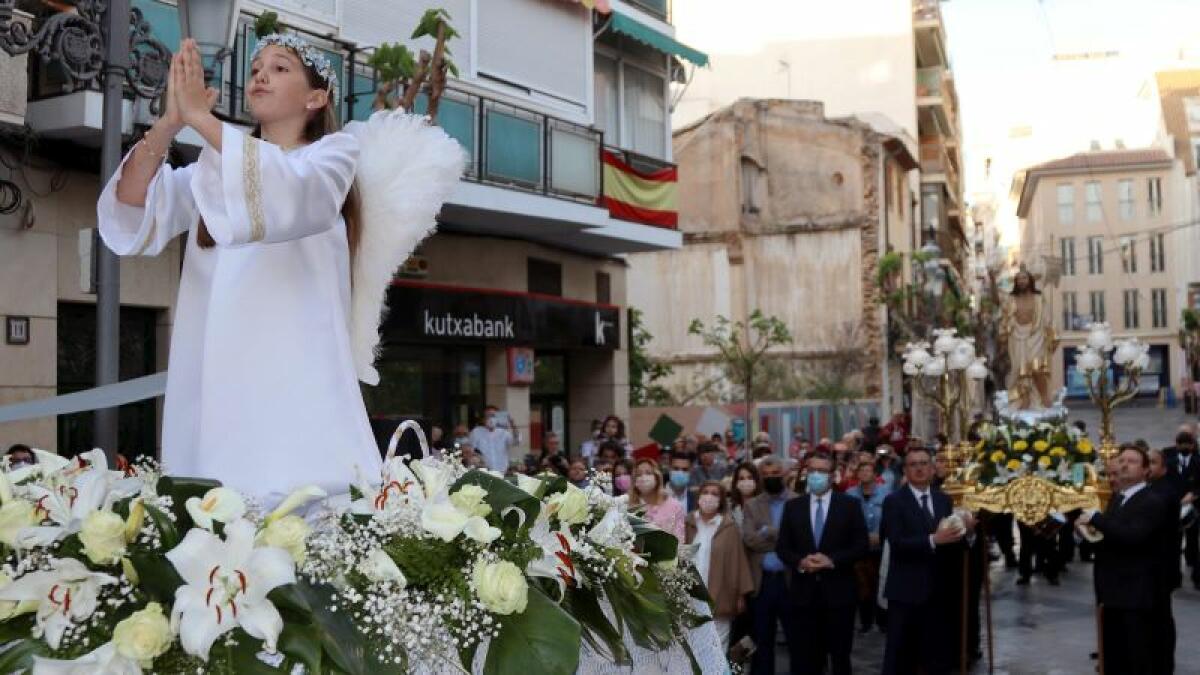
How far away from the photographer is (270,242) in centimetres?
313

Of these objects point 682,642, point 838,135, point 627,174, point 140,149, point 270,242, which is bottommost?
point 682,642

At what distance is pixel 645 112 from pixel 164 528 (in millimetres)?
23210

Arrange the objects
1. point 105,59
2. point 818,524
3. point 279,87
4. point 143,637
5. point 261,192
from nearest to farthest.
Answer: point 143,637 → point 261,192 → point 279,87 → point 105,59 → point 818,524

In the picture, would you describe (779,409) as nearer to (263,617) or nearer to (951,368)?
(951,368)

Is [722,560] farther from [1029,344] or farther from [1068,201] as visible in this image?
[1068,201]

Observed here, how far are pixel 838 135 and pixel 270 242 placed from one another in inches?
1506

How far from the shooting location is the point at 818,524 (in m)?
11.4

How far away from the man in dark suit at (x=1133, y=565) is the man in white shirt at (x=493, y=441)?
30.1 feet

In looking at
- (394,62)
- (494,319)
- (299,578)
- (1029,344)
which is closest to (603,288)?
(494,319)

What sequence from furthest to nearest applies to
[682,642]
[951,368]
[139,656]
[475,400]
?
[475,400] → [951,368] → [682,642] → [139,656]

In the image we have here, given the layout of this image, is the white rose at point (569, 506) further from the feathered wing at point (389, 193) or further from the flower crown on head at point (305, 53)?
the flower crown on head at point (305, 53)

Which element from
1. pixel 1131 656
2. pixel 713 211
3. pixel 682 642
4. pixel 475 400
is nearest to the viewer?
pixel 682 642

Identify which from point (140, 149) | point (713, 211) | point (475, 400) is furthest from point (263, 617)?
point (713, 211)

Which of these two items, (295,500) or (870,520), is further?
(870,520)
